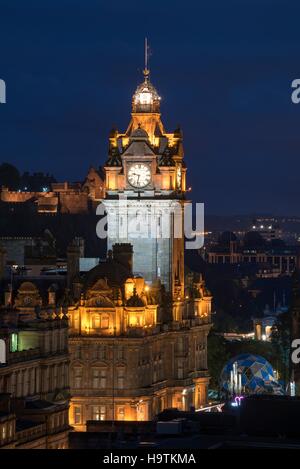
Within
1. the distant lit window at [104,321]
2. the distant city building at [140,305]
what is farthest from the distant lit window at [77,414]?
the distant lit window at [104,321]

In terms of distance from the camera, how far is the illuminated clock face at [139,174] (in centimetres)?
16438

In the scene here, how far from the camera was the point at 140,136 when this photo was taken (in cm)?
16462

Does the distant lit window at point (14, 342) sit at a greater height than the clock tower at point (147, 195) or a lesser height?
lesser

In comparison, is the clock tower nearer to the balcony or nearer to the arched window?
the balcony

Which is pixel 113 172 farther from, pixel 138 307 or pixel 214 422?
pixel 214 422

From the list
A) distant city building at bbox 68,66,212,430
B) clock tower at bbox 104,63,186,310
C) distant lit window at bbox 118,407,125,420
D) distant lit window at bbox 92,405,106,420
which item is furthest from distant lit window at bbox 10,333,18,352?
clock tower at bbox 104,63,186,310

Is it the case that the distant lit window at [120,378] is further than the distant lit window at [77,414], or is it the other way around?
the distant lit window at [120,378]

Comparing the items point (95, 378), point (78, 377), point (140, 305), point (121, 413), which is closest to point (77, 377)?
point (78, 377)

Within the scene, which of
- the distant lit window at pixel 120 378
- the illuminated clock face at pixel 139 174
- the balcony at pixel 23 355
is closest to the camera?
the balcony at pixel 23 355

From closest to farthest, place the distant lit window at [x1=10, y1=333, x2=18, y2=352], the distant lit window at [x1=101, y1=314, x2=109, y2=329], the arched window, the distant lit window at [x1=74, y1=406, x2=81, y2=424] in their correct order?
the arched window
the distant lit window at [x1=10, y1=333, x2=18, y2=352]
the distant lit window at [x1=74, y1=406, x2=81, y2=424]
the distant lit window at [x1=101, y1=314, x2=109, y2=329]

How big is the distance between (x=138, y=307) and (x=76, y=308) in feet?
12.2

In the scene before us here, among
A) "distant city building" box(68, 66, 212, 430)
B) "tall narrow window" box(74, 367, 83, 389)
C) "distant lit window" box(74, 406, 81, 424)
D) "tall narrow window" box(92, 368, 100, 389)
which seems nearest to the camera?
"distant lit window" box(74, 406, 81, 424)

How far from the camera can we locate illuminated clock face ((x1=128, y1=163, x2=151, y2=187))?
164375 millimetres

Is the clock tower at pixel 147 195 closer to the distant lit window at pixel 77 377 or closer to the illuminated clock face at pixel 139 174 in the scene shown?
the illuminated clock face at pixel 139 174
